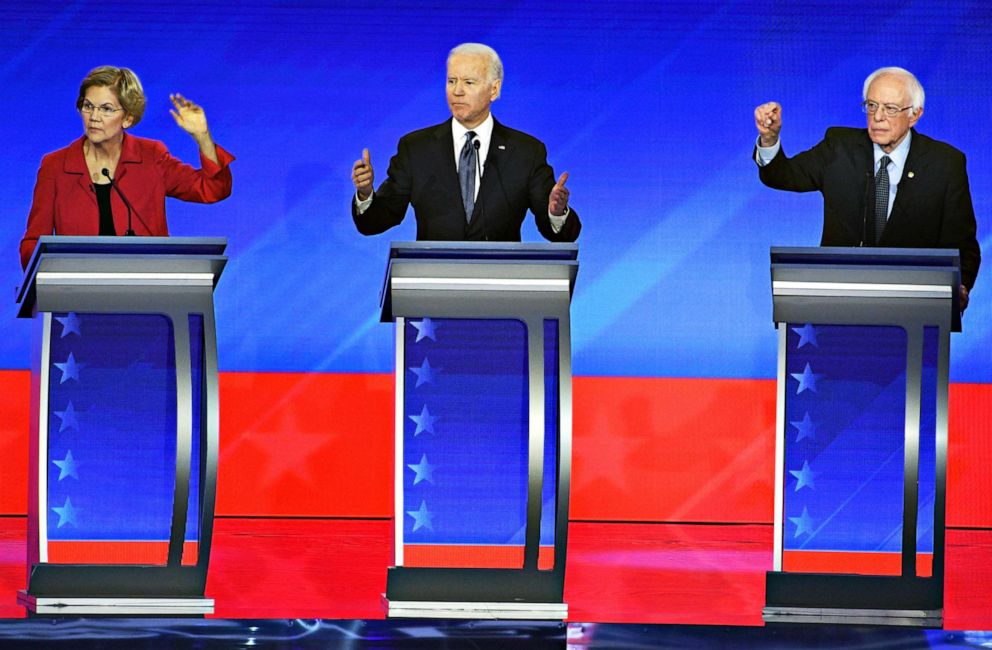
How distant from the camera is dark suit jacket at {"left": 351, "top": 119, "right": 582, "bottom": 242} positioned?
14.5 feet

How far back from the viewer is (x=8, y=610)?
395cm

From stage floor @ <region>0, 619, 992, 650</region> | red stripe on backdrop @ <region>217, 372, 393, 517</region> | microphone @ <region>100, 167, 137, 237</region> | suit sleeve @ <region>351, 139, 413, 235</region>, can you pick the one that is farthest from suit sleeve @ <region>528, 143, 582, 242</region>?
red stripe on backdrop @ <region>217, 372, 393, 517</region>

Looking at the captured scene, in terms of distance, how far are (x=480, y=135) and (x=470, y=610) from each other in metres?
1.39

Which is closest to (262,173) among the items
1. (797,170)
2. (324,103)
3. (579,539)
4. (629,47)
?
(324,103)

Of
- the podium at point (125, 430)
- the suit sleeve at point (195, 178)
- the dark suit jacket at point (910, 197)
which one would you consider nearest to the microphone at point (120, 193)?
the suit sleeve at point (195, 178)

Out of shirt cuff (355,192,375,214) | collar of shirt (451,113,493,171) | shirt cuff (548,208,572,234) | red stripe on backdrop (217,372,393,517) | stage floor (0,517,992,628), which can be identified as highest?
collar of shirt (451,113,493,171)

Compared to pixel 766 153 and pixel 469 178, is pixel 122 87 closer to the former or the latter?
pixel 469 178

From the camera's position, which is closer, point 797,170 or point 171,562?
point 171,562

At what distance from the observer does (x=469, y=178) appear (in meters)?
4.46

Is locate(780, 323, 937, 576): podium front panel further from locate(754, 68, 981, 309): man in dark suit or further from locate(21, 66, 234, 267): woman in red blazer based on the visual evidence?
locate(21, 66, 234, 267): woman in red blazer

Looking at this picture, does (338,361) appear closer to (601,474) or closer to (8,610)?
(601,474)

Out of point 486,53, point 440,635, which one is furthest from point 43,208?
point 440,635

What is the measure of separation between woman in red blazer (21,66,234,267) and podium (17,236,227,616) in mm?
553

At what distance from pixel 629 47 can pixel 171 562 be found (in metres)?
3.36
